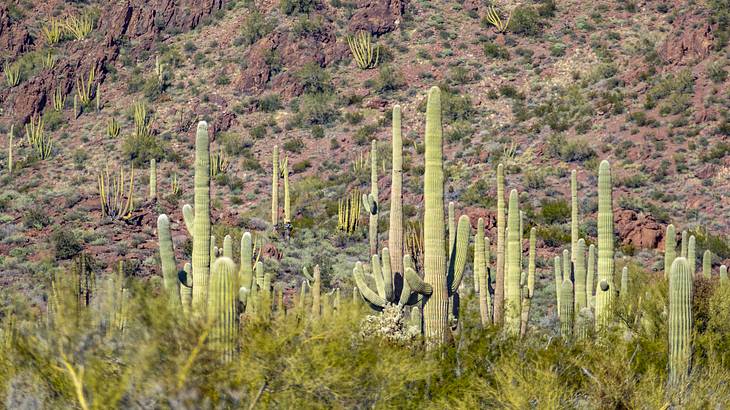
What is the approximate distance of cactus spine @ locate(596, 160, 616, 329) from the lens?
17.7m

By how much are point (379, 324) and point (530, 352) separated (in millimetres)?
2351

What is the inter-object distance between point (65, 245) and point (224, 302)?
2223 cm

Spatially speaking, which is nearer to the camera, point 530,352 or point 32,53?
point 530,352

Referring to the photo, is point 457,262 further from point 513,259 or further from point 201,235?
point 201,235

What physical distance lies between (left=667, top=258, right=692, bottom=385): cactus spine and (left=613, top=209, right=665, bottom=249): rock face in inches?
707

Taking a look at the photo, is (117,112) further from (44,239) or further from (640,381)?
(640,381)

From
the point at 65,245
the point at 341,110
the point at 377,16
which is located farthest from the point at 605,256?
the point at 377,16

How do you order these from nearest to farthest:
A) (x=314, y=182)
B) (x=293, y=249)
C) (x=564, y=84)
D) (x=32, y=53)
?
1. (x=293, y=249)
2. (x=314, y=182)
3. (x=564, y=84)
4. (x=32, y=53)

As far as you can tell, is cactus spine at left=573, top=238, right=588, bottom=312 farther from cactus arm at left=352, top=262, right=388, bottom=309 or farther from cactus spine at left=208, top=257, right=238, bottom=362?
cactus spine at left=208, top=257, right=238, bottom=362

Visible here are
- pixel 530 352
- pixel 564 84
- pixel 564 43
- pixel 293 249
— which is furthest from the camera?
pixel 564 43

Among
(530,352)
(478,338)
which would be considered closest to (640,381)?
(530,352)

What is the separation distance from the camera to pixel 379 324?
15.8 meters

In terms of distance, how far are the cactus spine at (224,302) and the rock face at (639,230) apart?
75.3ft

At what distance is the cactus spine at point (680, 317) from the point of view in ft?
47.1
